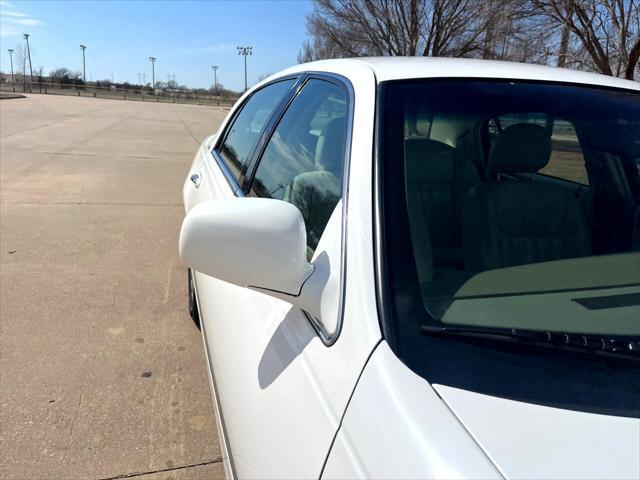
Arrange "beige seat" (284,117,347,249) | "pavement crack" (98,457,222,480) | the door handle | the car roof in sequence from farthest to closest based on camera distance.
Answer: the door handle → "pavement crack" (98,457,222,480) → the car roof → "beige seat" (284,117,347,249)

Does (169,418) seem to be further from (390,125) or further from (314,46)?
(314,46)

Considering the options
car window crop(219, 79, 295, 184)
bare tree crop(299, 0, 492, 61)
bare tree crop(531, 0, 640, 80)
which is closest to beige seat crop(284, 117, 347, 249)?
car window crop(219, 79, 295, 184)

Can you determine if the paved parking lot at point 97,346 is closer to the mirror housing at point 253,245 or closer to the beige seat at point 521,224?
the mirror housing at point 253,245

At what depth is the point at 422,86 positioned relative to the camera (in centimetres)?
160

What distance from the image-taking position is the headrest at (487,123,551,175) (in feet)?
6.21

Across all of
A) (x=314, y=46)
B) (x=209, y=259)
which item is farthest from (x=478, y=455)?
(x=314, y=46)

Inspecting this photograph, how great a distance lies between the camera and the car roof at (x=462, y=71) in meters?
1.69

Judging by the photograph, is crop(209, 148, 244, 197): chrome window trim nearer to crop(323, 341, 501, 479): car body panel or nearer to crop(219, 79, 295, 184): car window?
crop(219, 79, 295, 184): car window

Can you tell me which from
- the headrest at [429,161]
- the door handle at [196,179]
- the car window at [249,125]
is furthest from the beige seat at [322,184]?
the door handle at [196,179]

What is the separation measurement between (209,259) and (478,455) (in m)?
0.74

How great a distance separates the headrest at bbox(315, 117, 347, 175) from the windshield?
0.65 feet

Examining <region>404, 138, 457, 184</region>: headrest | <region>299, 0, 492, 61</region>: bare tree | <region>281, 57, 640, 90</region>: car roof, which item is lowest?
<region>404, 138, 457, 184</region>: headrest

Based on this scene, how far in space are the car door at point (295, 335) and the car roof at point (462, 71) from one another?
0.11 m

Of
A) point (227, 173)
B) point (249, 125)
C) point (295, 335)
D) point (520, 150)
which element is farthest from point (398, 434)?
point (249, 125)
